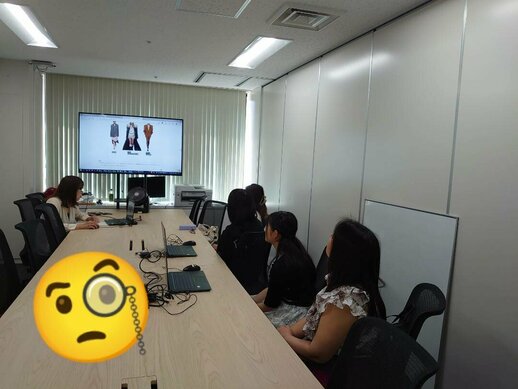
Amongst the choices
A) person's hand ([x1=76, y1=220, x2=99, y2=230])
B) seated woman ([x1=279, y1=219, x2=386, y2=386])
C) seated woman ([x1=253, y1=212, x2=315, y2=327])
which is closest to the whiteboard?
seated woman ([x1=253, y1=212, x2=315, y2=327])

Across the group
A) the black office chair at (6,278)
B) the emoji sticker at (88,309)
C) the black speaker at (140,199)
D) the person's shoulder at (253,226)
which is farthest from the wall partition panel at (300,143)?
the emoji sticker at (88,309)

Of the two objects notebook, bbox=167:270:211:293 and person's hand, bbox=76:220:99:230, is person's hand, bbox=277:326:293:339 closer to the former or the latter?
notebook, bbox=167:270:211:293

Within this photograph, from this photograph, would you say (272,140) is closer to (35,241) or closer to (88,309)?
(35,241)

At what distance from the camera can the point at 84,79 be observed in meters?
5.82

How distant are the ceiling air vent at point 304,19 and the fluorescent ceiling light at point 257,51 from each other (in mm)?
469

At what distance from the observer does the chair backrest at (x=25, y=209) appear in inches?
148

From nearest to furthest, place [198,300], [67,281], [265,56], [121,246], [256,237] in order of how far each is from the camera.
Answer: [67,281] < [198,300] < [256,237] < [121,246] < [265,56]

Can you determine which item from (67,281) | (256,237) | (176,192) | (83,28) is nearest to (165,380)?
(67,281)

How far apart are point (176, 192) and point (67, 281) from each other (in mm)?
5598

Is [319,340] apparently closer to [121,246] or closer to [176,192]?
[121,246]

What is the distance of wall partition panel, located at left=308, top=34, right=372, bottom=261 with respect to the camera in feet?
11.3

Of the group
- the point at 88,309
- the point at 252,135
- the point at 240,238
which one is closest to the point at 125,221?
the point at 240,238

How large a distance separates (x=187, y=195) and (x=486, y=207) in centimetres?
449

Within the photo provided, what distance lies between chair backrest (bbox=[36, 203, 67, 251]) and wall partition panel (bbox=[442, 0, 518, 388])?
2.91 metres
